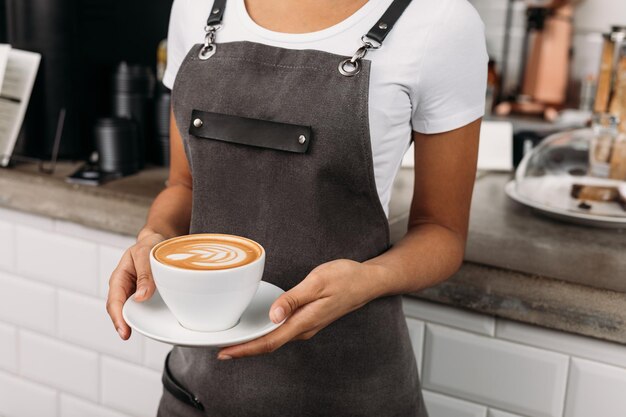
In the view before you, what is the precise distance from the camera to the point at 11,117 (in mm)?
1755

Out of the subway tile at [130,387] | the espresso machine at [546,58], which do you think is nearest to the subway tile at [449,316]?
the subway tile at [130,387]

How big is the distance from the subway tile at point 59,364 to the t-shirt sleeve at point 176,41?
2.61 feet

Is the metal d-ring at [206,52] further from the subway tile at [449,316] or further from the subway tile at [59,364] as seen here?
the subway tile at [59,364]

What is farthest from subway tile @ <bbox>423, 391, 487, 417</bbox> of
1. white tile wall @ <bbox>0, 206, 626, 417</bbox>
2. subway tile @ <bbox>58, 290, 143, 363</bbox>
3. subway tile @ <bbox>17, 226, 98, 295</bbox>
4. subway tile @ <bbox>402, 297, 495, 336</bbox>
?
subway tile @ <bbox>17, 226, 98, 295</bbox>

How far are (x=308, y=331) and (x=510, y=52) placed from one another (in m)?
2.67

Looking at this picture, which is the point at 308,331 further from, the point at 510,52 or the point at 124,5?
the point at 510,52

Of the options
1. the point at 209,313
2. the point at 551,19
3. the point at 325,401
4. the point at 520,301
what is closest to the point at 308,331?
the point at 209,313

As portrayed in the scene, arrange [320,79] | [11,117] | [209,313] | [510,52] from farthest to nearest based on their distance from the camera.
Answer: [510,52]
[11,117]
[320,79]
[209,313]

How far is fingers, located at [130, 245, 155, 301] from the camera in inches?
34.0

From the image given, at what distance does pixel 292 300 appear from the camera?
823 mm

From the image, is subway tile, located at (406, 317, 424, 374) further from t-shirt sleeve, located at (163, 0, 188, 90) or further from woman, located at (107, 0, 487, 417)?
t-shirt sleeve, located at (163, 0, 188, 90)

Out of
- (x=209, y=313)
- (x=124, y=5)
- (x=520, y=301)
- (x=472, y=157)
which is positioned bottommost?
(x=520, y=301)

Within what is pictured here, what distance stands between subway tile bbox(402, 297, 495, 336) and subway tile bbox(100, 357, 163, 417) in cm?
60

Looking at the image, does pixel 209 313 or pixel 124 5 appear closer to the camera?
pixel 209 313
